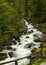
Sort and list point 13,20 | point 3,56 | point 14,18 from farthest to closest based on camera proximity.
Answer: point 14,18 < point 13,20 < point 3,56

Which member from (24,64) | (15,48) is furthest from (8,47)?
(24,64)

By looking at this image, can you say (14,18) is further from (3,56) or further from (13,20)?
(3,56)

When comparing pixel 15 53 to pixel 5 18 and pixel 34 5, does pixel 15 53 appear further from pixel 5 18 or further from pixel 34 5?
pixel 34 5

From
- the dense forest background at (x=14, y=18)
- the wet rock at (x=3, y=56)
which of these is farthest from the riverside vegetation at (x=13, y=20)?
the wet rock at (x=3, y=56)

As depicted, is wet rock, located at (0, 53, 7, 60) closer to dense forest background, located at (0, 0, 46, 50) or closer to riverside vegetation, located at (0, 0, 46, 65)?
riverside vegetation, located at (0, 0, 46, 65)

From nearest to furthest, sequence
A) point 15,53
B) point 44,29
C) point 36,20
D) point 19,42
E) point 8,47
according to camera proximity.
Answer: point 15,53, point 8,47, point 19,42, point 44,29, point 36,20

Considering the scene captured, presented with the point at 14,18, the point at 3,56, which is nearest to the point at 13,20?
the point at 14,18

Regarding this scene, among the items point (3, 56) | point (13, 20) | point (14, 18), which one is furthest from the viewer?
point (14, 18)

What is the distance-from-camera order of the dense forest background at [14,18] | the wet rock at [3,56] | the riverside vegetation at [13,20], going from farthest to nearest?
the dense forest background at [14,18]
the riverside vegetation at [13,20]
the wet rock at [3,56]

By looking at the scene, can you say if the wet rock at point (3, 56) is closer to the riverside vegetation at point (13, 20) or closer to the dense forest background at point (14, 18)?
the riverside vegetation at point (13, 20)

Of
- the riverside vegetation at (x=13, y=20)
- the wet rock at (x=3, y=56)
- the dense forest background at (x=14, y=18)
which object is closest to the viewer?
the wet rock at (x=3, y=56)

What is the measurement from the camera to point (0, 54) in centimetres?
2192

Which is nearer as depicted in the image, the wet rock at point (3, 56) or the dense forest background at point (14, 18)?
the wet rock at point (3, 56)

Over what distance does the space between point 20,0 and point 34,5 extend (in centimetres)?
2533
